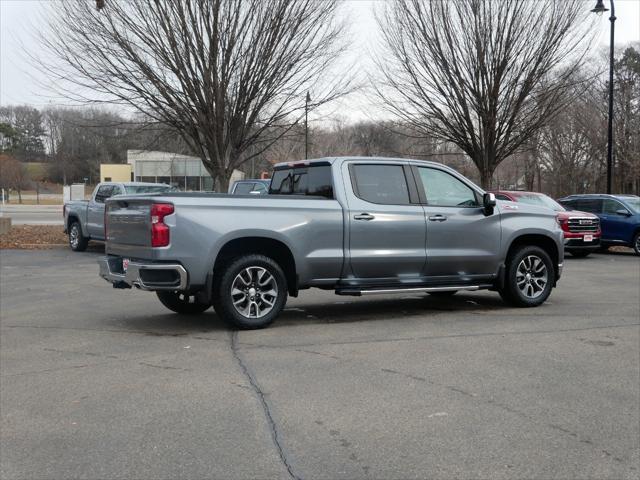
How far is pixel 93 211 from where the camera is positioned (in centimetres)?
1730

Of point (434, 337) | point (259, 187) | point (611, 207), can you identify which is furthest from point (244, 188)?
point (434, 337)

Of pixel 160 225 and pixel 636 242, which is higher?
pixel 160 225

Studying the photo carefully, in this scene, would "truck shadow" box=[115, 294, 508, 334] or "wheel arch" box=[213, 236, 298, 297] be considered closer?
"wheel arch" box=[213, 236, 298, 297]

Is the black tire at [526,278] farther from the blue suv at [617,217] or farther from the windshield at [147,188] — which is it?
the blue suv at [617,217]

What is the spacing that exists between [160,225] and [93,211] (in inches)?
433

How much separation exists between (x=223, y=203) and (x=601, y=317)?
4850 mm

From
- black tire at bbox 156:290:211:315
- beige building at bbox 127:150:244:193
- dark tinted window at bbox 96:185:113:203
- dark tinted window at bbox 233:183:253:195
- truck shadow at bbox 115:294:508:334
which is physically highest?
beige building at bbox 127:150:244:193

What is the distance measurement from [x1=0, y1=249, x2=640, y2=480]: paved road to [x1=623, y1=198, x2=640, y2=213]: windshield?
37.1ft

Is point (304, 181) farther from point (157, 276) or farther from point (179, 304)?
point (157, 276)

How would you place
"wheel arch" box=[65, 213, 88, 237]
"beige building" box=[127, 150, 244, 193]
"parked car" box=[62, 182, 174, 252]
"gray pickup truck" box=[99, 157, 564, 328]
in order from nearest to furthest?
"gray pickup truck" box=[99, 157, 564, 328] < "parked car" box=[62, 182, 174, 252] < "wheel arch" box=[65, 213, 88, 237] < "beige building" box=[127, 150, 244, 193]

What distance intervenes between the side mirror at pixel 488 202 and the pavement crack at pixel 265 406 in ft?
12.1

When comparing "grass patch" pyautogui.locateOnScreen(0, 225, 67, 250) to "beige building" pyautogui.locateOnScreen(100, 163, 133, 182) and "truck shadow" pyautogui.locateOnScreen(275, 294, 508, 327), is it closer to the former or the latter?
"truck shadow" pyautogui.locateOnScreen(275, 294, 508, 327)

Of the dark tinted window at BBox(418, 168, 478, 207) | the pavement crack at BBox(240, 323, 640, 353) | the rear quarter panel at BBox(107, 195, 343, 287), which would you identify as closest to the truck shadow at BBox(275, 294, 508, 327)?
the rear quarter panel at BBox(107, 195, 343, 287)

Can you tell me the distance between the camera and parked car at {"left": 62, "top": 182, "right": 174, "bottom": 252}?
17109 mm
